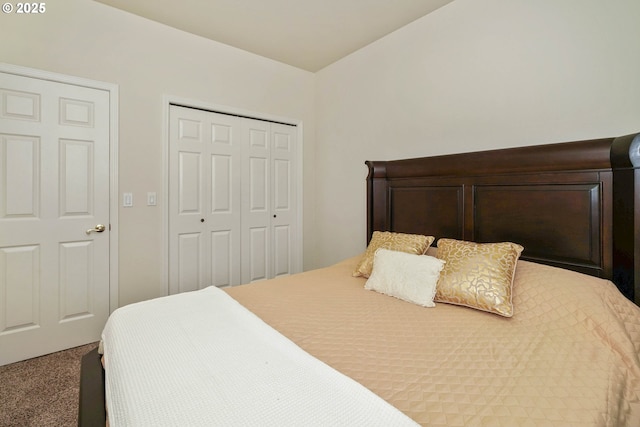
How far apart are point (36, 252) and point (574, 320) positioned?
329cm

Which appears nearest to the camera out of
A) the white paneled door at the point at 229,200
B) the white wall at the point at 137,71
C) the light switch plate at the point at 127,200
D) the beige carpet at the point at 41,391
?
the beige carpet at the point at 41,391

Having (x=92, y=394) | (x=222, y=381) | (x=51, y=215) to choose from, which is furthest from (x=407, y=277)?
(x=51, y=215)

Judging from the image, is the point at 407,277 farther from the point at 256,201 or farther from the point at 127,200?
the point at 127,200

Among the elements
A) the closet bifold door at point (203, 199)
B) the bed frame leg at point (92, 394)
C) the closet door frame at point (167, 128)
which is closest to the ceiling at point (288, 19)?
the closet door frame at point (167, 128)

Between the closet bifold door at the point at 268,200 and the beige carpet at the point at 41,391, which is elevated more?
the closet bifold door at the point at 268,200

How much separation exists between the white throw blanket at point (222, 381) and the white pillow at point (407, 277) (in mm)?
764

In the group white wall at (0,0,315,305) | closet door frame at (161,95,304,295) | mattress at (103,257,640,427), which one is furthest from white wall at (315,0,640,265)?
white wall at (0,0,315,305)

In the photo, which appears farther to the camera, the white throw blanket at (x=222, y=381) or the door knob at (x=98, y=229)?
the door knob at (x=98, y=229)

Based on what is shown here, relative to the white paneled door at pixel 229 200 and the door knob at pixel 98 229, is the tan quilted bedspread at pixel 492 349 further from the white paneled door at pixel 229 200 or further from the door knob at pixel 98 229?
the door knob at pixel 98 229

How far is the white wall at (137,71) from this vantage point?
2135mm

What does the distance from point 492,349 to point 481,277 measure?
44cm

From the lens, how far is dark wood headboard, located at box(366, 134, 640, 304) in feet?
4.69

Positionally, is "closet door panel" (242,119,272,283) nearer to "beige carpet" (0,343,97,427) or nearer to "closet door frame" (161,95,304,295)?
"closet door frame" (161,95,304,295)

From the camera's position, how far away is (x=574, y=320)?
125 centimetres
